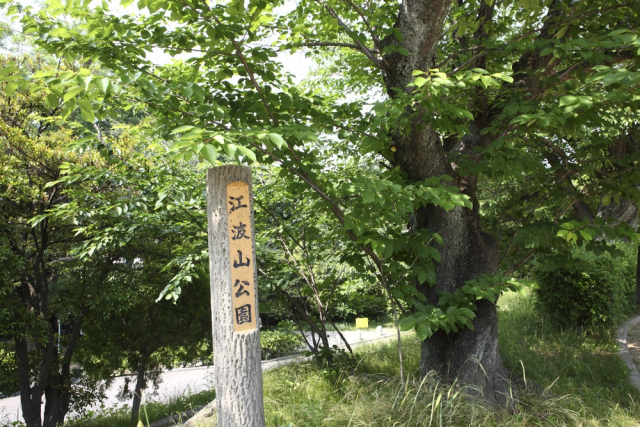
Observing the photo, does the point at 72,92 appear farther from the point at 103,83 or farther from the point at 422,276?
the point at 422,276

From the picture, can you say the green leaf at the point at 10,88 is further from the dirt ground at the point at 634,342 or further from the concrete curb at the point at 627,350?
the dirt ground at the point at 634,342

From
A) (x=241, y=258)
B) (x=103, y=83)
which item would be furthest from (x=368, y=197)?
(x=103, y=83)

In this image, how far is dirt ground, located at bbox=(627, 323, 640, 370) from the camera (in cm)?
624

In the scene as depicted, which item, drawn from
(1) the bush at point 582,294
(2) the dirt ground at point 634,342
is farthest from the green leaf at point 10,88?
(2) the dirt ground at point 634,342

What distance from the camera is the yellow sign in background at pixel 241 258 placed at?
2.55m

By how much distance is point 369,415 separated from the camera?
327cm

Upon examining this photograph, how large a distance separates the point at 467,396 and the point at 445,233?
4.79 feet

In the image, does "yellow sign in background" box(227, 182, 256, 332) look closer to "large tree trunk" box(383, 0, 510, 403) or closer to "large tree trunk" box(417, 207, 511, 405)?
"large tree trunk" box(383, 0, 510, 403)

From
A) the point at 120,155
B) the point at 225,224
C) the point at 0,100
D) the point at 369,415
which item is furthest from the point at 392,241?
the point at 0,100

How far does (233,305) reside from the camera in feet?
8.34

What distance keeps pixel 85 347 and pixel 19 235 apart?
2.37 m

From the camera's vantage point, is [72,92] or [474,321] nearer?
[72,92]

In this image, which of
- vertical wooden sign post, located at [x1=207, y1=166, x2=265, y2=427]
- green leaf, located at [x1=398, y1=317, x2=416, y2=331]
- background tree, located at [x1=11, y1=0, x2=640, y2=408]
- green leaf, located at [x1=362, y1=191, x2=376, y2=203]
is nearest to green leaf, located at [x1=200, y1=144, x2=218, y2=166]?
background tree, located at [x1=11, y1=0, x2=640, y2=408]

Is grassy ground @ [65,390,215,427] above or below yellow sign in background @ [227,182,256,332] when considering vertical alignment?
below
